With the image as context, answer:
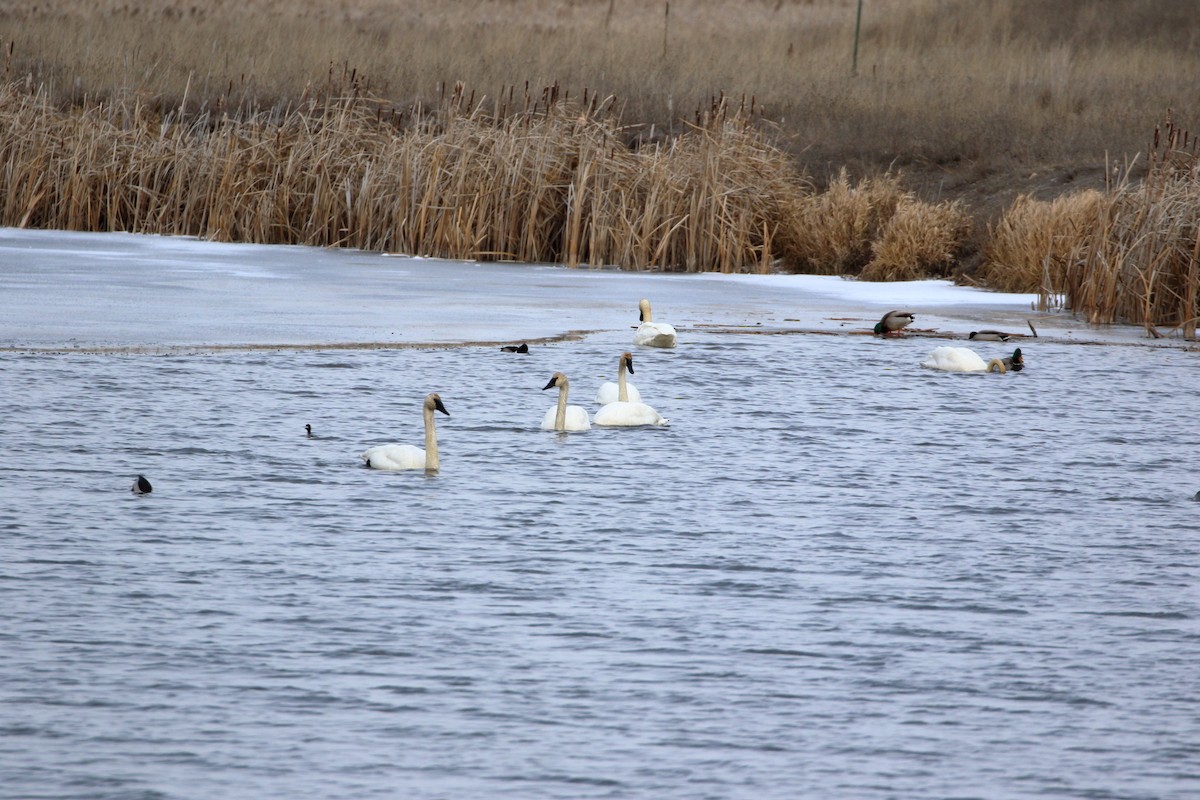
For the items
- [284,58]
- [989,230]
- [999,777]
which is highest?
[284,58]

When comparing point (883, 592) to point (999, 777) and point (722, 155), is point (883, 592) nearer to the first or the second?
point (999, 777)

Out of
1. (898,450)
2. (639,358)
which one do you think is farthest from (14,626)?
(639,358)

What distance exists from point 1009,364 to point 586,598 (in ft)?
22.4

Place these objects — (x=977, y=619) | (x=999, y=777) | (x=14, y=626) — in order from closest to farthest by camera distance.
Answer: (x=999, y=777) → (x=14, y=626) → (x=977, y=619)

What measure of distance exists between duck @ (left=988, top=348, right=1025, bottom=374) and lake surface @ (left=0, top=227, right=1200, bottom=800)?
1.61 metres

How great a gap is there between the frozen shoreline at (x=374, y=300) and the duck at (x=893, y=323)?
0.53 meters

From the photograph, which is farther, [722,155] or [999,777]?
[722,155]

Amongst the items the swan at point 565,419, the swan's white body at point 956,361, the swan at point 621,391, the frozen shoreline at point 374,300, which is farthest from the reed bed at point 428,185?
the swan at point 565,419

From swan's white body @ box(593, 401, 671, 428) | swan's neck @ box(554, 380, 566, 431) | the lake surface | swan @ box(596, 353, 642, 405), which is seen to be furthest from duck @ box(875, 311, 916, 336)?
swan's neck @ box(554, 380, 566, 431)

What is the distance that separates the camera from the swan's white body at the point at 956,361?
11.8 metres

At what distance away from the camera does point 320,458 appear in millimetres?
8141

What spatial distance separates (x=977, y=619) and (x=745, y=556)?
102cm

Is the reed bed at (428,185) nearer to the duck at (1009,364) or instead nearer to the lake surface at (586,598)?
the duck at (1009,364)

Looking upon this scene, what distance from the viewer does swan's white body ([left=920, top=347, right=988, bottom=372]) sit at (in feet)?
38.8
